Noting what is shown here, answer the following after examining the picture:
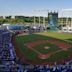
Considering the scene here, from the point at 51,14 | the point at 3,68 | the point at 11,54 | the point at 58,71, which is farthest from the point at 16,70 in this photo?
the point at 51,14

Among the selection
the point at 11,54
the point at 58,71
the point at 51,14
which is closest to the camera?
the point at 58,71

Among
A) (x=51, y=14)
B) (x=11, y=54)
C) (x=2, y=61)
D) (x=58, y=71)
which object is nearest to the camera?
(x=58, y=71)

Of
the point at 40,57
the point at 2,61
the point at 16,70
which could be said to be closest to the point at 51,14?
the point at 40,57

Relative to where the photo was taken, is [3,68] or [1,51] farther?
[1,51]

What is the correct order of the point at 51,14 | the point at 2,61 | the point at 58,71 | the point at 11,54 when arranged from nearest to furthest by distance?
the point at 58,71, the point at 2,61, the point at 11,54, the point at 51,14

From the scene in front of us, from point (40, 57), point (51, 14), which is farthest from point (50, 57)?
point (51, 14)

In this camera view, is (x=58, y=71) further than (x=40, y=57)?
No

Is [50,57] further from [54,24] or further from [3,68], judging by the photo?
[54,24]

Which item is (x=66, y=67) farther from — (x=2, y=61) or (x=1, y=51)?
(x=1, y=51)
